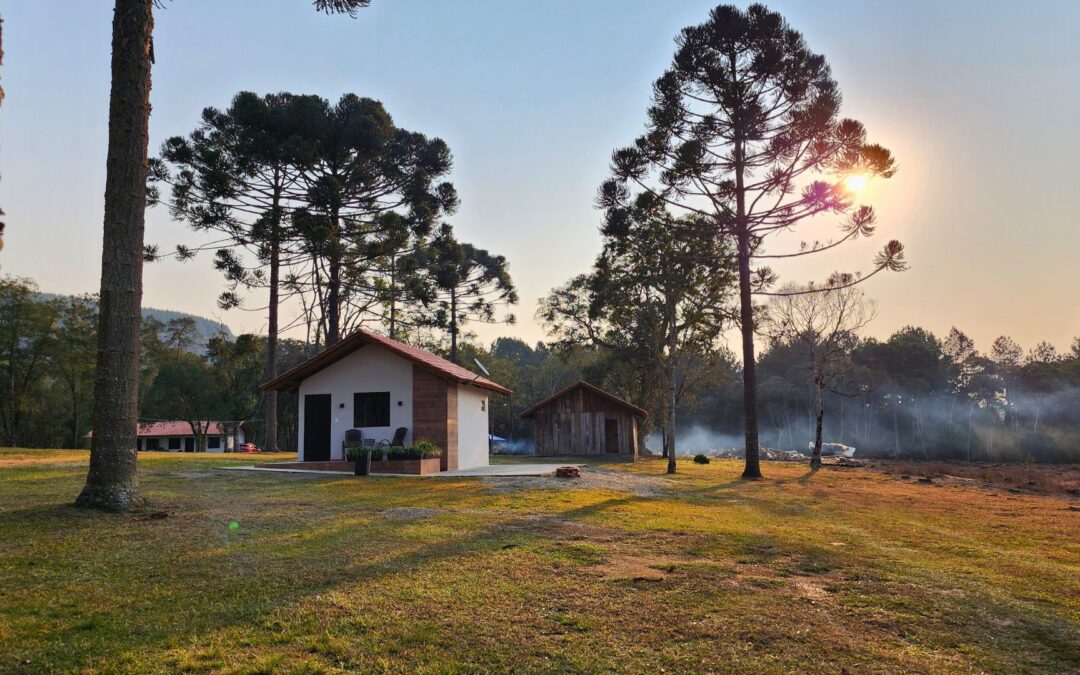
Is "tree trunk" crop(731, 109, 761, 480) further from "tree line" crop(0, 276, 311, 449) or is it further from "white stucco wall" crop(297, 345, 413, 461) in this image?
"tree line" crop(0, 276, 311, 449)

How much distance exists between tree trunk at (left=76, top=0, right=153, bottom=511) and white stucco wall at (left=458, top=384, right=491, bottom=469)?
1275cm

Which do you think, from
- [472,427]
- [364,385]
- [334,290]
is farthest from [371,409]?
[334,290]

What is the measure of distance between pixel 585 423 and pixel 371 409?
55.2ft

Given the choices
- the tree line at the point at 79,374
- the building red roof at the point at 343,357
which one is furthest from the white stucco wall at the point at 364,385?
the tree line at the point at 79,374

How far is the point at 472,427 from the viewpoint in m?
21.5

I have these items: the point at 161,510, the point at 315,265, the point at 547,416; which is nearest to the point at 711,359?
the point at 547,416

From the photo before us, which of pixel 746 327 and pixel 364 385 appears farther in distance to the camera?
pixel 746 327

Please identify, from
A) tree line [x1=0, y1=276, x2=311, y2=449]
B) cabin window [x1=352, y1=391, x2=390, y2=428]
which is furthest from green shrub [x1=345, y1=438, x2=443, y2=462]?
tree line [x1=0, y1=276, x2=311, y2=449]

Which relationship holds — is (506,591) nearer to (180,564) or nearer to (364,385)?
(180,564)

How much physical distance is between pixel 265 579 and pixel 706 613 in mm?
3342

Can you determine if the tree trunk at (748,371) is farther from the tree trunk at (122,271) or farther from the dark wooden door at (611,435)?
the tree trunk at (122,271)

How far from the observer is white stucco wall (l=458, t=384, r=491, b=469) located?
803 inches

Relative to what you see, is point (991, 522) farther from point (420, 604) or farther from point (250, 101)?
point (250, 101)

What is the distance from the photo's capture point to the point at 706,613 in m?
4.73
